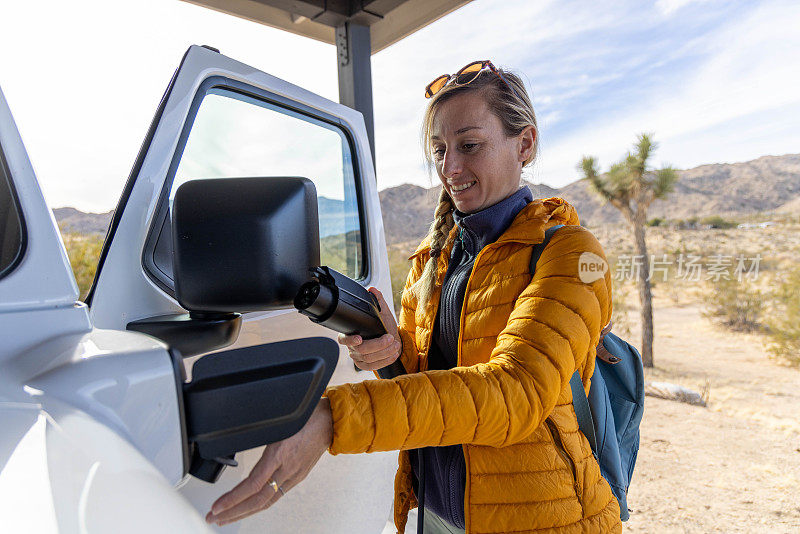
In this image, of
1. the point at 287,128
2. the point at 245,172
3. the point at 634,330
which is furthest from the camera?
the point at 634,330

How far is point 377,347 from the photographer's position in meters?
1.42

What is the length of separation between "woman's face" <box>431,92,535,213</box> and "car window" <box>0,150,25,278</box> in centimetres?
101

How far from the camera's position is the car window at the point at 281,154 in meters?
1.61

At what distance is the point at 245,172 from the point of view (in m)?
1.83

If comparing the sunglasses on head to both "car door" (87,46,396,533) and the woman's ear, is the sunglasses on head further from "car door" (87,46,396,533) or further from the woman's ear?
"car door" (87,46,396,533)

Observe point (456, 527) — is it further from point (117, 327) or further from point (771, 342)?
point (771, 342)

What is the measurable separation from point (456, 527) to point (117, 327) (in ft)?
3.32

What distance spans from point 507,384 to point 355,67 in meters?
2.88

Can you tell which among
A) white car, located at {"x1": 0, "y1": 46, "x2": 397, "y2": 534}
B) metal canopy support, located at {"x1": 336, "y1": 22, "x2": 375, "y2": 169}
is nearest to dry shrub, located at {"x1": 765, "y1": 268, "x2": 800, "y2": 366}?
metal canopy support, located at {"x1": 336, "y1": 22, "x2": 375, "y2": 169}

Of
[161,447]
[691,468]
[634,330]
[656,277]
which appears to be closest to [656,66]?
[656,277]

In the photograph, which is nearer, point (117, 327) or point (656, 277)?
point (117, 327)

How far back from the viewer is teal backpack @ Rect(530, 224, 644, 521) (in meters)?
1.33

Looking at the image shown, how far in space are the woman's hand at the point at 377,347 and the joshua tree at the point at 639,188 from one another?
11.2 m

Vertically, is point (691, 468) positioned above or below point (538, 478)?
below
